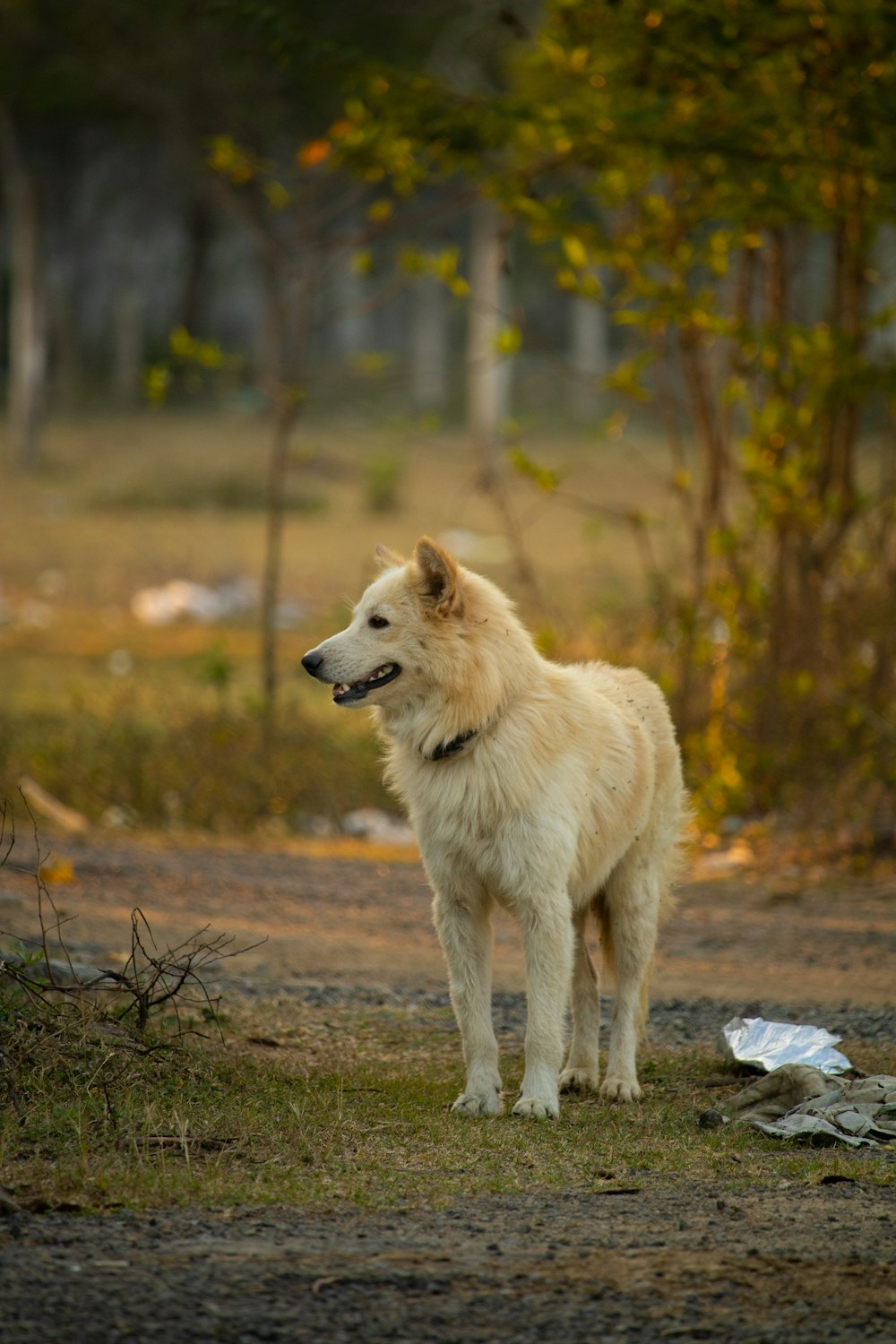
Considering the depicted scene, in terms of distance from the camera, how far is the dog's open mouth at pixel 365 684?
5445 mm

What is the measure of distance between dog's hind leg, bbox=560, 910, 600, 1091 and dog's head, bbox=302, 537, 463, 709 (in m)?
1.18

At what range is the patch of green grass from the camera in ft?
13.8

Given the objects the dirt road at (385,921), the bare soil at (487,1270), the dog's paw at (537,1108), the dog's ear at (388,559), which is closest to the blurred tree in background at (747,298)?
the dirt road at (385,921)

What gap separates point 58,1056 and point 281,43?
261 inches

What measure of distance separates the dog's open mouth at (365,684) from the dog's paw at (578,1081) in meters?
1.63

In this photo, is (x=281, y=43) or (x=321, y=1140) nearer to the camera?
(x=321, y=1140)

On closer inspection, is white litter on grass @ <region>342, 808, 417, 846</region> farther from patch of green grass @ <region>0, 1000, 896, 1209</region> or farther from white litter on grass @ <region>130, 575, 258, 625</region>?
white litter on grass @ <region>130, 575, 258, 625</region>

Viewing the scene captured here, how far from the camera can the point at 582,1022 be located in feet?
19.5

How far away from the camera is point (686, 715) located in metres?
11.5

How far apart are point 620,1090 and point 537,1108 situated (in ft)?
1.62

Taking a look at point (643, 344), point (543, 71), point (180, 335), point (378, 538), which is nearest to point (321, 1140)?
point (180, 335)

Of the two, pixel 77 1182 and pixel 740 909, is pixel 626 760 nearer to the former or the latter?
pixel 77 1182

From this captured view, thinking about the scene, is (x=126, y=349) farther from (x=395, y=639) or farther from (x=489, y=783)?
(x=489, y=783)

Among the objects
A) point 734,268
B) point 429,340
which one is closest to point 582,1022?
point 734,268
